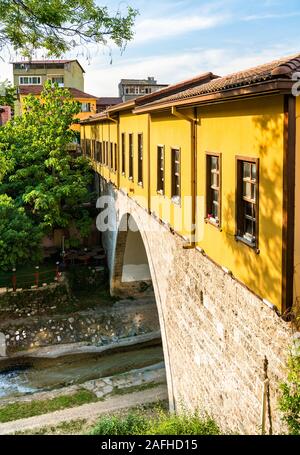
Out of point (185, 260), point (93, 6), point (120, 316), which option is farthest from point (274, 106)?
point (120, 316)

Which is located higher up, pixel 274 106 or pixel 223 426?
pixel 274 106

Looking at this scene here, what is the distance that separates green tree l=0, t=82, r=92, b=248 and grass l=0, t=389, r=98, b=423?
29.2 ft

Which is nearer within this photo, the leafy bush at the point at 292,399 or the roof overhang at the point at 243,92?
the roof overhang at the point at 243,92

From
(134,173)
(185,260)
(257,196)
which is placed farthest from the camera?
(134,173)

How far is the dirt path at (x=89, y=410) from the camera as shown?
15.8 m

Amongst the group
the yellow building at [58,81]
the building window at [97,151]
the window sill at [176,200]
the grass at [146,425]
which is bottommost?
the grass at [146,425]

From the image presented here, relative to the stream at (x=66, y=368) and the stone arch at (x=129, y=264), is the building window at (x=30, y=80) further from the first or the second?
the stream at (x=66, y=368)

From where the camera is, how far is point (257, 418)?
25.2ft

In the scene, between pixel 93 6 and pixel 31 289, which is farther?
pixel 31 289

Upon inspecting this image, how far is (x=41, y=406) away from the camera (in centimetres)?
1722

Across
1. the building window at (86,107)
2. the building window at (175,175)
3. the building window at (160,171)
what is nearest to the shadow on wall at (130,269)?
the building window at (160,171)

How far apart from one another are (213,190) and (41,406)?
1166 cm

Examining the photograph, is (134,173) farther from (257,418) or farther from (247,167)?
(257,418)
